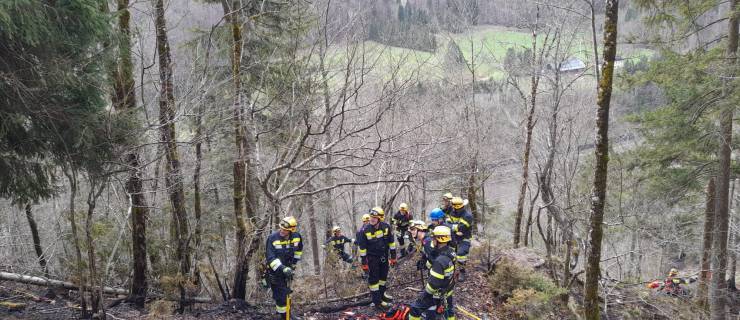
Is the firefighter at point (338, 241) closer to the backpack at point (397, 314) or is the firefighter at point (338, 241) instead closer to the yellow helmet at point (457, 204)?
the backpack at point (397, 314)

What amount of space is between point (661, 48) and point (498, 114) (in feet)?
44.0

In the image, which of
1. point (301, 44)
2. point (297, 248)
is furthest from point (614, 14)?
point (297, 248)

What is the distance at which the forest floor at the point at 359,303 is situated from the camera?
26.8ft

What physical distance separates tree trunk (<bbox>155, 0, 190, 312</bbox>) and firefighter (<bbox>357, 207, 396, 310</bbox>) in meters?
3.61

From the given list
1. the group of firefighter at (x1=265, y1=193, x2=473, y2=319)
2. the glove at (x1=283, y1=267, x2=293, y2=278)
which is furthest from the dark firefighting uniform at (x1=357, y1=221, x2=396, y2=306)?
the glove at (x1=283, y1=267, x2=293, y2=278)

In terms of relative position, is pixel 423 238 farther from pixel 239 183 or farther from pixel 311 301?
pixel 239 183

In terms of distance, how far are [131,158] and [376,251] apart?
493 centimetres

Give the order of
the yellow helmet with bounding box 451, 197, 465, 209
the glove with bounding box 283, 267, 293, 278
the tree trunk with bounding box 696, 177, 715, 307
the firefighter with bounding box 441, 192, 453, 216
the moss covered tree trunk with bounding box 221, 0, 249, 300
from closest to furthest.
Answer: the glove with bounding box 283, 267, 293, 278 → the moss covered tree trunk with bounding box 221, 0, 249, 300 → the yellow helmet with bounding box 451, 197, 465, 209 → the firefighter with bounding box 441, 192, 453, 216 → the tree trunk with bounding box 696, 177, 715, 307

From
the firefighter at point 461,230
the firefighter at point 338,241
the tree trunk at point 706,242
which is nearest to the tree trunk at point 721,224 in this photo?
the tree trunk at point 706,242

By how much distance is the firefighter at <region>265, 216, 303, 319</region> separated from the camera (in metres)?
8.21

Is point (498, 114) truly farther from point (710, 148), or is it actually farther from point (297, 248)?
point (297, 248)

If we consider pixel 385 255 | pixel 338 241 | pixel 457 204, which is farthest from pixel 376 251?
pixel 457 204

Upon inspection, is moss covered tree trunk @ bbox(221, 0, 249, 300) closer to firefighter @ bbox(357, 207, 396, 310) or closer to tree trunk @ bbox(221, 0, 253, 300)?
tree trunk @ bbox(221, 0, 253, 300)

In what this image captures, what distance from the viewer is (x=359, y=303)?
9.85 metres
